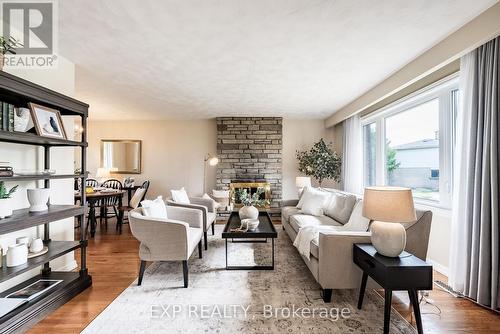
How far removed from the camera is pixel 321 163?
555 centimetres

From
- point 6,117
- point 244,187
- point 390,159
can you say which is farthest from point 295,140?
point 6,117

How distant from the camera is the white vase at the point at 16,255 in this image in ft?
6.04

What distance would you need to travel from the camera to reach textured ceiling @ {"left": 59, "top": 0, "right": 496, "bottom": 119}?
1900 mm

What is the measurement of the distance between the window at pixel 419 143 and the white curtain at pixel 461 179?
0.52 metres

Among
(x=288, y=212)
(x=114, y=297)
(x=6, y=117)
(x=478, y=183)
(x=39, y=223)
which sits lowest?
(x=114, y=297)

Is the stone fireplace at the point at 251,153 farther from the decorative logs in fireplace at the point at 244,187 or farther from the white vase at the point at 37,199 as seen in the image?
the white vase at the point at 37,199

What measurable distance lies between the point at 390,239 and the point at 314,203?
2081 millimetres

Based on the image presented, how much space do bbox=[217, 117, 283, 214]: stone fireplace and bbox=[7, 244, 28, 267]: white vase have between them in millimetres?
4196

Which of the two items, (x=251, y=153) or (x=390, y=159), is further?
(x=251, y=153)

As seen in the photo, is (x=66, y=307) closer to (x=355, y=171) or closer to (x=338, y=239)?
(x=338, y=239)

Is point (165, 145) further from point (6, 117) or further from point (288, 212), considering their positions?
point (6, 117)

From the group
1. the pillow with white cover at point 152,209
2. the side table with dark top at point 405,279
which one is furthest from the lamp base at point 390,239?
the pillow with white cover at point 152,209

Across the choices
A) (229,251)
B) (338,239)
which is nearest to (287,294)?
(338,239)

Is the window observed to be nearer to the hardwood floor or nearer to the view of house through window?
the view of house through window
